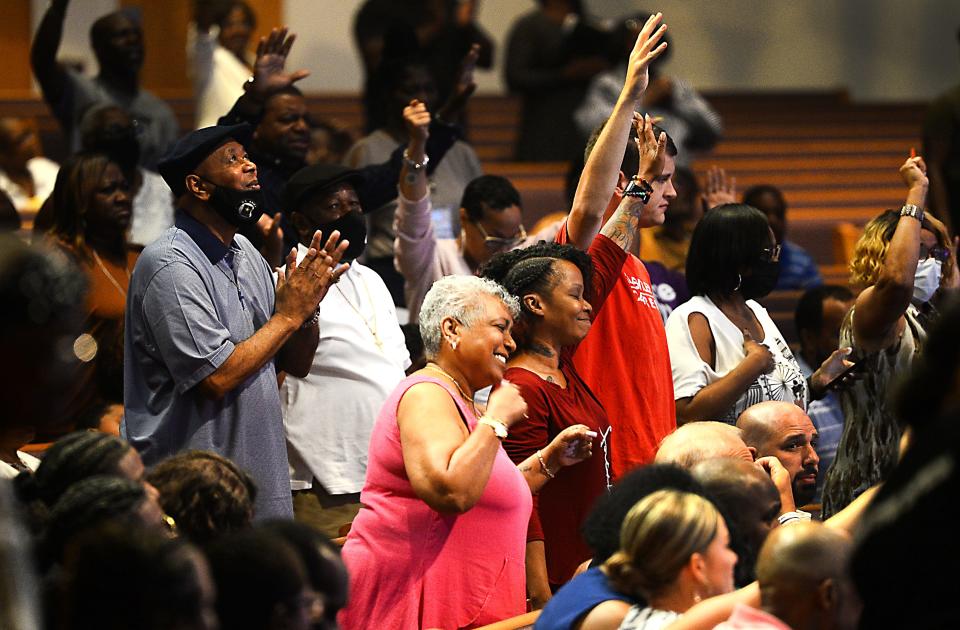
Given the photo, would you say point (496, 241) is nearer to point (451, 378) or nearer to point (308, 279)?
point (308, 279)

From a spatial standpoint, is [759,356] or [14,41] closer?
[759,356]

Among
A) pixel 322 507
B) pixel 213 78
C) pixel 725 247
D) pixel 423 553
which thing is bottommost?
pixel 322 507

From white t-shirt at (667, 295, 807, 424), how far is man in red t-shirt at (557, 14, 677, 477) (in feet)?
0.75

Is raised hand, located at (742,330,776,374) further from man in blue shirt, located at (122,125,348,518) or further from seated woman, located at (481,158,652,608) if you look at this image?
man in blue shirt, located at (122,125,348,518)

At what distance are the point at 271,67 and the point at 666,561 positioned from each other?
3.09 meters

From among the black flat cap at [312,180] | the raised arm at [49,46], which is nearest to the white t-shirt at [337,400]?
the black flat cap at [312,180]

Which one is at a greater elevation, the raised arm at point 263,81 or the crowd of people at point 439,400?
the raised arm at point 263,81

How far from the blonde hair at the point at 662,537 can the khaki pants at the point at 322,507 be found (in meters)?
1.80

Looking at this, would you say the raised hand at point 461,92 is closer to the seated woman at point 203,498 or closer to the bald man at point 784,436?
the bald man at point 784,436

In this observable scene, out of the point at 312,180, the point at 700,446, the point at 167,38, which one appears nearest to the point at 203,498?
the point at 700,446

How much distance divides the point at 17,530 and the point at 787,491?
2.13 meters

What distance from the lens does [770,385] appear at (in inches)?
175

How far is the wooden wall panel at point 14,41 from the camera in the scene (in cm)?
1081

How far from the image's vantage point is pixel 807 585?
2.51 meters
